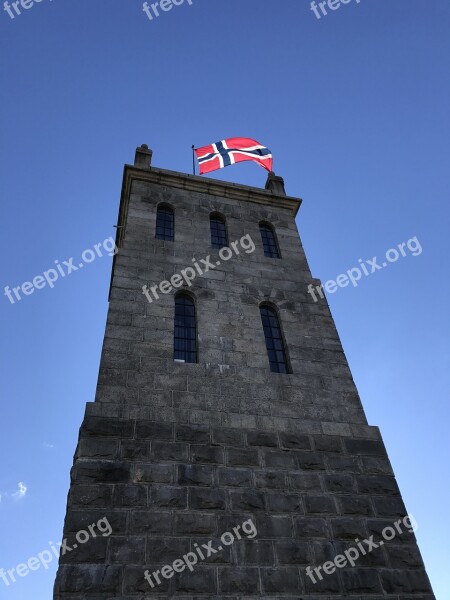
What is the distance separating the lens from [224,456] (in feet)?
27.8

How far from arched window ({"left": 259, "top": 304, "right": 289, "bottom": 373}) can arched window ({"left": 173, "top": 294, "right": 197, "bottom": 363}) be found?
5.94 feet

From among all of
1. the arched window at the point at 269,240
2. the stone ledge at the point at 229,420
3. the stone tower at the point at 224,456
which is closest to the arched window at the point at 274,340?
the stone tower at the point at 224,456

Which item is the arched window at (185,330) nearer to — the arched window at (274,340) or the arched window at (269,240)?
the arched window at (274,340)

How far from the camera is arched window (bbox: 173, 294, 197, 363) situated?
33.7 ft

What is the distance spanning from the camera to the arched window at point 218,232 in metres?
13.8

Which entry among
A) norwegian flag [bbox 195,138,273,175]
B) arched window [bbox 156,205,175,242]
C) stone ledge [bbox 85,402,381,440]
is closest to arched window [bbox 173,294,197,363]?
stone ledge [bbox 85,402,381,440]

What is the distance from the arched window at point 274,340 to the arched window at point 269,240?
2.56 metres

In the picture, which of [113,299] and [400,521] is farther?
[113,299]

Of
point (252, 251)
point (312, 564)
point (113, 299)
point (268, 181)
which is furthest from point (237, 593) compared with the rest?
point (268, 181)

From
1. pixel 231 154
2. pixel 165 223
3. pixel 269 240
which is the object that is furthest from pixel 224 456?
pixel 231 154

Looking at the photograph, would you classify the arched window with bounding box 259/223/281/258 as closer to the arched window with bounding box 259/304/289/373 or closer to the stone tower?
the stone tower

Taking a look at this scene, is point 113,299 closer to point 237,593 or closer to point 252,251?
point 252,251

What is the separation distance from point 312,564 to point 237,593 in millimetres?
1352

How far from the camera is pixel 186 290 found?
11523 mm
